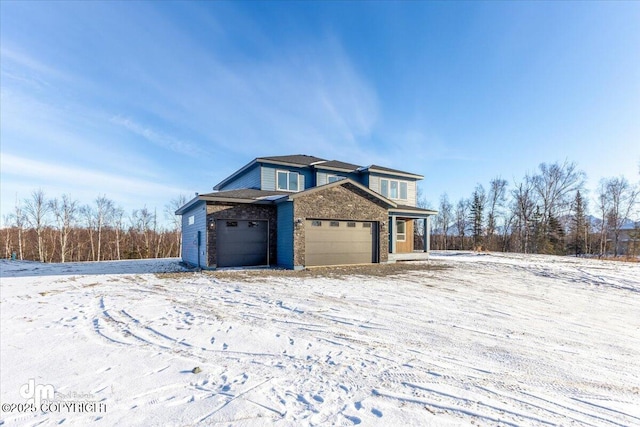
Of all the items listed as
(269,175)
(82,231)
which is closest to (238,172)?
(269,175)

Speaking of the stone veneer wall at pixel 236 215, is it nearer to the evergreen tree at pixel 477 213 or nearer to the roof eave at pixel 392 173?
the roof eave at pixel 392 173

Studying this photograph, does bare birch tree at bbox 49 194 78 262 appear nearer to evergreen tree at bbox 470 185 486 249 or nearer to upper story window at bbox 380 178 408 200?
upper story window at bbox 380 178 408 200

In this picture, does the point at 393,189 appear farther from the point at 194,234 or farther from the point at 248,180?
the point at 194,234

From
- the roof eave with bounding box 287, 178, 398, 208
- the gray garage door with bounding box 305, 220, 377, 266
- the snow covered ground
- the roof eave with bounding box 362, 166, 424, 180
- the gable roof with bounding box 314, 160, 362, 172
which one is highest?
the gable roof with bounding box 314, 160, 362, 172

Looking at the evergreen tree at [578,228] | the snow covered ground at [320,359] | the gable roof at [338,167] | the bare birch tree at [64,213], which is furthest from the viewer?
the evergreen tree at [578,228]

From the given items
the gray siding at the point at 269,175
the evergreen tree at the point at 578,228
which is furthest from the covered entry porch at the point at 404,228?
the evergreen tree at the point at 578,228

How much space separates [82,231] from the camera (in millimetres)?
32875

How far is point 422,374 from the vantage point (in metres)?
3.05

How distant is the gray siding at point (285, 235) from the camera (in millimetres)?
12047

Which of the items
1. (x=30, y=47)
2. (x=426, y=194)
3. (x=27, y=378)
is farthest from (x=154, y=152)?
(x=426, y=194)

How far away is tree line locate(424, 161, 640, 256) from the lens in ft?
101

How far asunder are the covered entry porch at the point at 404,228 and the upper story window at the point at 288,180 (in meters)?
5.72

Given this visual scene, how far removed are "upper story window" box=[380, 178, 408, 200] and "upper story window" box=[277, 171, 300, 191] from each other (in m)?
5.59

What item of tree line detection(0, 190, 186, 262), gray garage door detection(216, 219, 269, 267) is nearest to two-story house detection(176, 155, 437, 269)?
gray garage door detection(216, 219, 269, 267)
